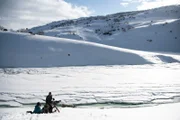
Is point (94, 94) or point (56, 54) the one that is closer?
point (94, 94)

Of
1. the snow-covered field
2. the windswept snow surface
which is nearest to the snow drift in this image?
the snow-covered field

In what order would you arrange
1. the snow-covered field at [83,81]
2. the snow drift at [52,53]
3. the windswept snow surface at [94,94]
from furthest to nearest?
1. the snow drift at [52,53]
2. the snow-covered field at [83,81]
3. the windswept snow surface at [94,94]

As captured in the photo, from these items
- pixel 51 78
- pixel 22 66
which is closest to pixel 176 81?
pixel 51 78

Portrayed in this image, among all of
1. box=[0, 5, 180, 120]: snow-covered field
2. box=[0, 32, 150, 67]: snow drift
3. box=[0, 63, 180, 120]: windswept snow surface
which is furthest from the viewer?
box=[0, 32, 150, 67]: snow drift

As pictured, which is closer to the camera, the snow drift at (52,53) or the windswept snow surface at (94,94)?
the windswept snow surface at (94,94)

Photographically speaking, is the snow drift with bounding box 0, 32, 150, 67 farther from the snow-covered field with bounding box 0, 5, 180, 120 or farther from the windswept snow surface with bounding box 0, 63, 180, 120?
the windswept snow surface with bounding box 0, 63, 180, 120

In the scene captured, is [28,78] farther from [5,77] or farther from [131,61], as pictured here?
[131,61]

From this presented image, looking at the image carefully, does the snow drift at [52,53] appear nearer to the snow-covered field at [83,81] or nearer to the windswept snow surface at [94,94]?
the snow-covered field at [83,81]

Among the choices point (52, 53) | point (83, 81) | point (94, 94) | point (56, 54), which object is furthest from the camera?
point (52, 53)

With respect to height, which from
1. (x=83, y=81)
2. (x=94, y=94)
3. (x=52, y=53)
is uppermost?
(x=52, y=53)

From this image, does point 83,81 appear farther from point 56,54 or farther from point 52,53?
point 52,53

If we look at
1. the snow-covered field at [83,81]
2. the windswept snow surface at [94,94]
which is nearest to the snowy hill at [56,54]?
the snow-covered field at [83,81]

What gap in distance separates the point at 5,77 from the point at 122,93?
8.48 m

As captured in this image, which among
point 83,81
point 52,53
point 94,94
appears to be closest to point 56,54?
point 52,53
